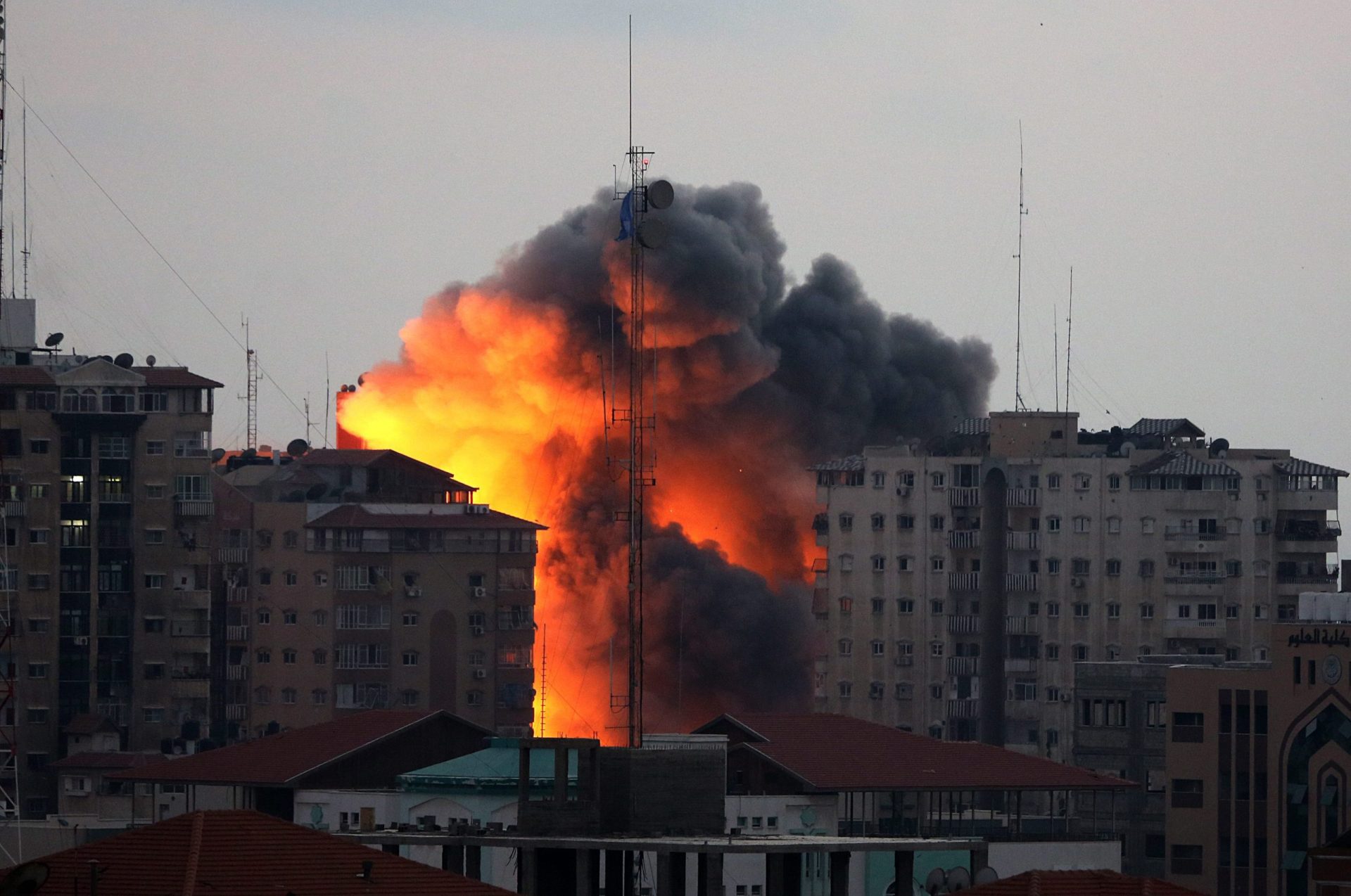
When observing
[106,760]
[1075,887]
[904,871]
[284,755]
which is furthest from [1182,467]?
[1075,887]

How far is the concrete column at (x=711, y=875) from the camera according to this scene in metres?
68.4

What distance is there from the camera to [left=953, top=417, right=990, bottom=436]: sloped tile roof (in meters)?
147

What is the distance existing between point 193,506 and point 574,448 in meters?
17.8

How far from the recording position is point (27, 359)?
13775cm

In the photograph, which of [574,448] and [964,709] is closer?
[964,709]

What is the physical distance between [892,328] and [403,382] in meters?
23.3

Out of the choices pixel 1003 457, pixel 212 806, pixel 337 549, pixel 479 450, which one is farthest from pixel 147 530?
pixel 212 806

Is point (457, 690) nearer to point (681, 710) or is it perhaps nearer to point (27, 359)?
point (681, 710)

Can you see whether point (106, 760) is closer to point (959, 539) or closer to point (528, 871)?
point (959, 539)

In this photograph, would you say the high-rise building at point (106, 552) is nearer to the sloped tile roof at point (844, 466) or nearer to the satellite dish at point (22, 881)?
the sloped tile roof at point (844, 466)

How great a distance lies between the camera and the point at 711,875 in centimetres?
6875

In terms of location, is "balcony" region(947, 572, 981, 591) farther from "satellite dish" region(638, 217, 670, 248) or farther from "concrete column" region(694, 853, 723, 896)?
"concrete column" region(694, 853, 723, 896)

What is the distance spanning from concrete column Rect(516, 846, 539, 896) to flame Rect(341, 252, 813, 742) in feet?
215

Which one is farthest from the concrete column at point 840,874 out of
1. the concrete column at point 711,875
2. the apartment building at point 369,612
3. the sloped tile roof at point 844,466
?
the sloped tile roof at point 844,466
